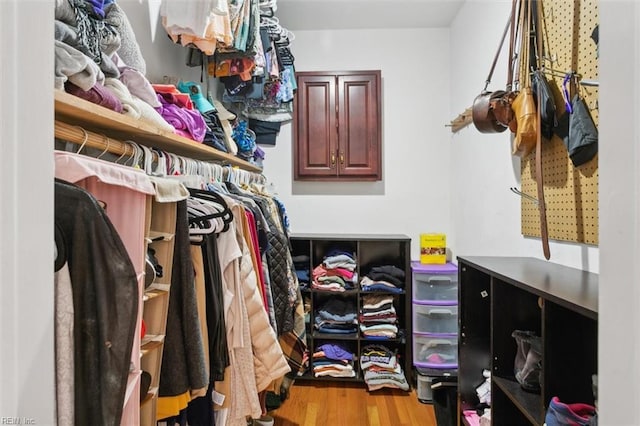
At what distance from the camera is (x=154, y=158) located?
1328mm

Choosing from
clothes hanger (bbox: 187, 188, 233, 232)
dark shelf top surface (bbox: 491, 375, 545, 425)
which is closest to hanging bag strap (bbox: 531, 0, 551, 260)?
dark shelf top surface (bbox: 491, 375, 545, 425)

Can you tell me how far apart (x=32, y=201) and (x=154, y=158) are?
92 cm

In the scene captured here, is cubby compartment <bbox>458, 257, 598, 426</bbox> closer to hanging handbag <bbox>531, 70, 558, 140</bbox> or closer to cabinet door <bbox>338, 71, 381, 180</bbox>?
hanging handbag <bbox>531, 70, 558, 140</bbox>

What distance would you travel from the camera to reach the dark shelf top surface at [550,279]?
3.07 feet

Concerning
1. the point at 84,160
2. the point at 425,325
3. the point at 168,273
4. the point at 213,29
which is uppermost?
the point at 213,29

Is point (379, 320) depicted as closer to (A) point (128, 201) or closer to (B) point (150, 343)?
(B) point (150, 343)

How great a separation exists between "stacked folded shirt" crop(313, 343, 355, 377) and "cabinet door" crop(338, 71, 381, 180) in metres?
1.37

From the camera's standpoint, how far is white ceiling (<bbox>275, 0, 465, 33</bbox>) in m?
2.73

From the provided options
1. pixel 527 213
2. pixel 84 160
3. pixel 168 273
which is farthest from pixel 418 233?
pixel 84 160

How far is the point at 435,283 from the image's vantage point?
2707mm

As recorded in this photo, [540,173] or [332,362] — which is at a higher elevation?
[540,173]

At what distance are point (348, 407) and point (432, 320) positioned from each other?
84 centimetres

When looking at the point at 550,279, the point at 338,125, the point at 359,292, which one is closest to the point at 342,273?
the point at 359,292
